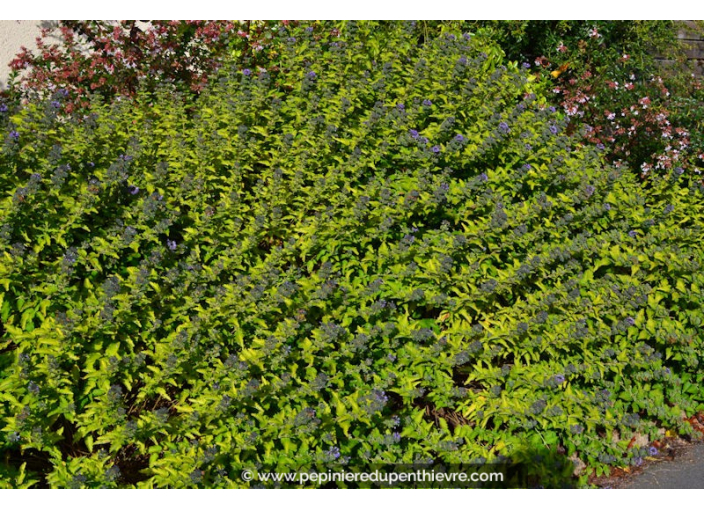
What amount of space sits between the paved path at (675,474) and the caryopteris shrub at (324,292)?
128 mm

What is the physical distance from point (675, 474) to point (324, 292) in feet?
6.51

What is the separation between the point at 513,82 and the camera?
580 centimetres

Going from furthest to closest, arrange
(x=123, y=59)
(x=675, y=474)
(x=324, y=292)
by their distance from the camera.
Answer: (x=123, y=59) → (x=675, y=474) → (x=324, y=292)

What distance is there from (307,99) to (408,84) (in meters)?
0.78

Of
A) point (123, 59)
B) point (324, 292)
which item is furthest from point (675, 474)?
point (123, 59)

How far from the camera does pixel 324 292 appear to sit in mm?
3510

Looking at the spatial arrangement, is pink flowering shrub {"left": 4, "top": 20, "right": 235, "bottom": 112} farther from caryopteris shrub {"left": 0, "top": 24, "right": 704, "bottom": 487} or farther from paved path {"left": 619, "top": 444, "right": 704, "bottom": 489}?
paved path {"left": 619, "top": 444, "right": 704, "bottom": 489}

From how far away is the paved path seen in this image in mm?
3625

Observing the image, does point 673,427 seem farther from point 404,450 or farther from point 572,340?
point 404,450

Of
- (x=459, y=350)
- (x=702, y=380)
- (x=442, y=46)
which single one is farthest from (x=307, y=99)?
(x=702, y=380)

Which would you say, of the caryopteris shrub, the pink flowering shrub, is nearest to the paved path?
the caryopteris shrub

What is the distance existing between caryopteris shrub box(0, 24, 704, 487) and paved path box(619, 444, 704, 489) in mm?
128

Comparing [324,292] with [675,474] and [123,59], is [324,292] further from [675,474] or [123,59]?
[123,59]

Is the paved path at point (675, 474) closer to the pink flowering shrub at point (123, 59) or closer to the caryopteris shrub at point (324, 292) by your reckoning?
the caryopteris shrub at point (324, 292)
